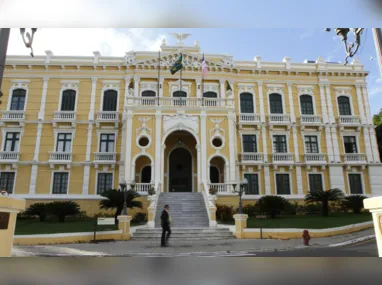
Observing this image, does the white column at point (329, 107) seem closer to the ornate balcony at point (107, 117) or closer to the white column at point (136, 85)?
the white column at point (136, 85)

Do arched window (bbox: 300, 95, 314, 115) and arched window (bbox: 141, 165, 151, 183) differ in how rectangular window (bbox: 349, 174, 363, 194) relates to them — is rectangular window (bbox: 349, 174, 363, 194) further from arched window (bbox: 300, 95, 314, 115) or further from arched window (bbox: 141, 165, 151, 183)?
arched window (bbox: 141, 165, 151, 183)

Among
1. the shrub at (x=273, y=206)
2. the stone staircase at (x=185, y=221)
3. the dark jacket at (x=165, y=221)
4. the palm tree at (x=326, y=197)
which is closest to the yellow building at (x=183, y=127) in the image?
the stone staircase at (x=185, y=221)

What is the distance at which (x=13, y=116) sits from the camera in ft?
35.9

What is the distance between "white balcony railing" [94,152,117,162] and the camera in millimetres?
11594

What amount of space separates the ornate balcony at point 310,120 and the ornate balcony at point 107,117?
8.27 m

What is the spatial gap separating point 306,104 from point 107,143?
9.31 metres

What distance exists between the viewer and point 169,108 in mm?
11312

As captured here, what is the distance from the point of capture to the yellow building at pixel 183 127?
35.8 ft

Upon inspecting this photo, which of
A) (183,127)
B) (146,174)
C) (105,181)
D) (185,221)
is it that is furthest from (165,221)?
(105,181)

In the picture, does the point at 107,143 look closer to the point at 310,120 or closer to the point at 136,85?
the point at 136,85
